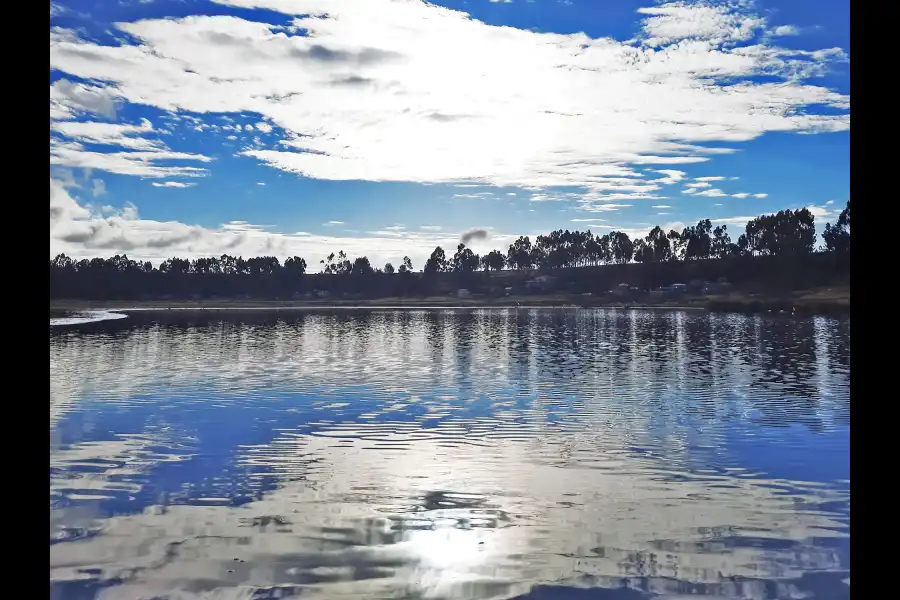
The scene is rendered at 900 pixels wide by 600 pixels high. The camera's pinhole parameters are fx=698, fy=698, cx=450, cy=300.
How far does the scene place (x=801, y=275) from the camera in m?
186

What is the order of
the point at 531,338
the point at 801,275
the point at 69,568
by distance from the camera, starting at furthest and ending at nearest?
1. the point at 801,275
2. the point at 531,338
3. the point at 69,568

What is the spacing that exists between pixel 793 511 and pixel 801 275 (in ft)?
635

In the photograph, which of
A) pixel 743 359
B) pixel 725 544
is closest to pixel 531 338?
pixel 743 359

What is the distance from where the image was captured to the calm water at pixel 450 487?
32.8 ft

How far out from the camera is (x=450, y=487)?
47.3ft

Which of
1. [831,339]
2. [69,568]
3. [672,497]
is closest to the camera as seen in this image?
[69,568]

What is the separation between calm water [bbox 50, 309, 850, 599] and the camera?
1000 cm
